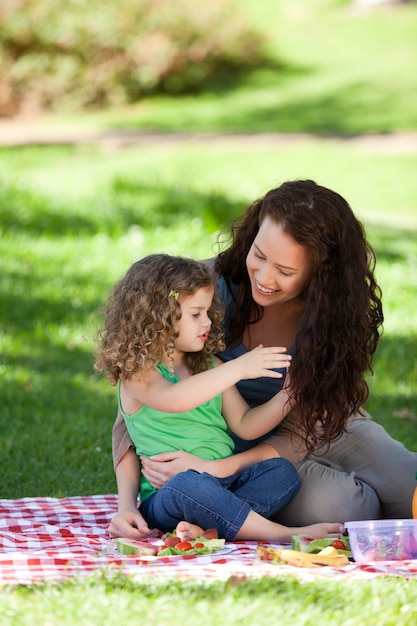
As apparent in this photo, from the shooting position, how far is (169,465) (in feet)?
11.3

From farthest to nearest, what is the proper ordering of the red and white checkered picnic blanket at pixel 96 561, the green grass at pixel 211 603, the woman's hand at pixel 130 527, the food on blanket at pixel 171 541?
1. the woman's hand at pixel 130 527
2. the food on blanket at pixel 171 541
3. the red and white checkered picnic blanket at pixel 96 561
4. the green grass at pixel 211 603

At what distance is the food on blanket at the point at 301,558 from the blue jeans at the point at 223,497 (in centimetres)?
26

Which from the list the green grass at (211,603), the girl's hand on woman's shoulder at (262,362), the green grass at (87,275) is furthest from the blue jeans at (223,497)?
the green grass at (87,275)

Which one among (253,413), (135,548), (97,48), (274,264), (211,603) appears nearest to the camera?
(211,603)

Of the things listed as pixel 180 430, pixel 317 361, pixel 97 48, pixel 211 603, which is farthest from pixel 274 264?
pixel 97 48

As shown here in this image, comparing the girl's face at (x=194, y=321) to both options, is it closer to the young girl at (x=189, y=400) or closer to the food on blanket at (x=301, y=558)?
the young girl at (x=189, y=400)

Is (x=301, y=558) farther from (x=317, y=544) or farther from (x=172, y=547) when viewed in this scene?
(x=172, y=547)

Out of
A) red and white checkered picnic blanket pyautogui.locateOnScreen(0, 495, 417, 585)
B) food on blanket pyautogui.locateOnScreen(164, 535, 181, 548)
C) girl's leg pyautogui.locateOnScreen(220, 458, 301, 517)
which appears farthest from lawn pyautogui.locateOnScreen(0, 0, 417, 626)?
girl's leg pyautogui.locateOnScreen(220, 458, 301, 517)

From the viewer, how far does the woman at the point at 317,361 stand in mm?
3438

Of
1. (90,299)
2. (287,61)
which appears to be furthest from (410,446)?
(287,61)

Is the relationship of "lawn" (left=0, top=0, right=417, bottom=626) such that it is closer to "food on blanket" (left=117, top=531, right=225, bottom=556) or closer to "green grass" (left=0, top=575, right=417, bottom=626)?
"green grass" (left=0, top=575, right=417, bottom=626)

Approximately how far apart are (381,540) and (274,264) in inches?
37.1

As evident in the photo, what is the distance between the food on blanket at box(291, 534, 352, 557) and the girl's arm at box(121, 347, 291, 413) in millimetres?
515

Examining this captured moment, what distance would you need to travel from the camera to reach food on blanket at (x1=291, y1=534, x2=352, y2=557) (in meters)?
3.17
